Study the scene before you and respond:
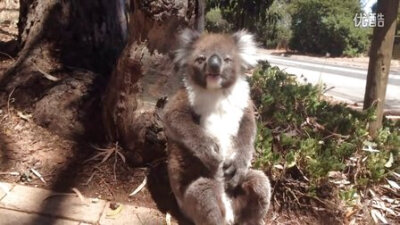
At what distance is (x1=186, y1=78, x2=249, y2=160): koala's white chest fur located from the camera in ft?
9.77

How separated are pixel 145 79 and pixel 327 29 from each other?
104ft

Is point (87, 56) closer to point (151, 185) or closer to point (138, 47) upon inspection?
point (138, 47)

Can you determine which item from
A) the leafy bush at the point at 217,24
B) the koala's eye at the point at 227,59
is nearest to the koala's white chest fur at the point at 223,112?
the koala's eye at the point at 227,59

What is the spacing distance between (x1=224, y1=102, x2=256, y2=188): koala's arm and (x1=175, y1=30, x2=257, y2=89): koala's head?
12.6 inches

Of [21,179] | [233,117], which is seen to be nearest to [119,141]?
[21,179]

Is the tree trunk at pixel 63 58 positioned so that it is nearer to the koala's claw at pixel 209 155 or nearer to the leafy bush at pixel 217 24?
the leafy bush at pixel 217 24

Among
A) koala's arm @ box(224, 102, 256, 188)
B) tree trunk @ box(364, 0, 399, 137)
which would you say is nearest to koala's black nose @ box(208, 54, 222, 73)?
koala's arm @ box(224, 102, 256, 188)

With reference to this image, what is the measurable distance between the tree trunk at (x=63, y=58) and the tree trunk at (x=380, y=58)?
2619 mm

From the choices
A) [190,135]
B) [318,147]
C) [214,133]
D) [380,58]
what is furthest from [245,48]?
[380,58]

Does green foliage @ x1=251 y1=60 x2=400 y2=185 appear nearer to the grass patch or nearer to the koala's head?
the grass patch

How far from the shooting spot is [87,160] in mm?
3559

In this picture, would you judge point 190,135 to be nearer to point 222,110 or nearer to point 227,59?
point 222,110

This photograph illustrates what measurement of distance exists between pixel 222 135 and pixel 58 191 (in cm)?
133

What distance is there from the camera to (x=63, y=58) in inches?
169
